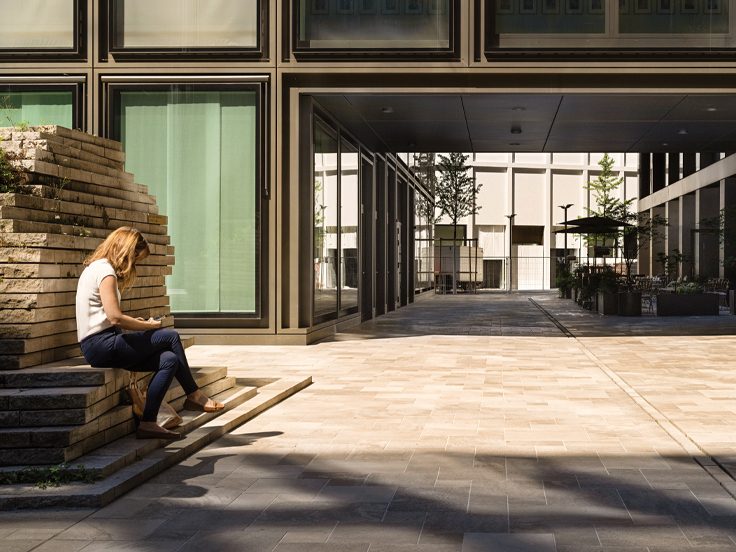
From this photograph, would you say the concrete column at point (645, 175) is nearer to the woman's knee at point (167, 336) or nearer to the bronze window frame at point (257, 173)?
the bronze window frame at point (257, 173)

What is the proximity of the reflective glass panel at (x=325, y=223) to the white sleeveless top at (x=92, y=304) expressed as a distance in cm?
1018

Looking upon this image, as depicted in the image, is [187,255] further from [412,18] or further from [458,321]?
[458,321]

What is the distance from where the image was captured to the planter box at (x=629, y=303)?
81.1 feet

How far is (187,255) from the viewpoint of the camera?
628 inches

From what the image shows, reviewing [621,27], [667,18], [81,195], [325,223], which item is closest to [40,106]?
[325,223]

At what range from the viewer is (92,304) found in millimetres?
6582

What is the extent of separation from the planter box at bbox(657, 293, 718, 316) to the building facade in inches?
379

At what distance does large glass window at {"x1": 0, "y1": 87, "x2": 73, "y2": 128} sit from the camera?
16.1 meters

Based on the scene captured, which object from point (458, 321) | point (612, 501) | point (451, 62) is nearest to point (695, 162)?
point (458, 321)

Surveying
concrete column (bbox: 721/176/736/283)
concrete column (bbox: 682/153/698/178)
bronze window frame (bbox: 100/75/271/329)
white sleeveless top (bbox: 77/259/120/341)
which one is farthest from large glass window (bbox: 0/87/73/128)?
concrete column (bbox: 682/153/698/178)

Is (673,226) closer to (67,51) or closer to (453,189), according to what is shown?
(453,189)

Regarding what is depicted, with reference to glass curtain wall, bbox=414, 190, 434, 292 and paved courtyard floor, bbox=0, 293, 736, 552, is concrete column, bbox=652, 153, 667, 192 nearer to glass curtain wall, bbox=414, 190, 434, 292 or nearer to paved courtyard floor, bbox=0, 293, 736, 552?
glass curtain wall, bbox=414, 190, 434, 292

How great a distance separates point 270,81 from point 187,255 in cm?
321

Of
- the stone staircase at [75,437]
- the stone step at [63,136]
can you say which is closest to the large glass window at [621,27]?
the stone step at [63,136]
